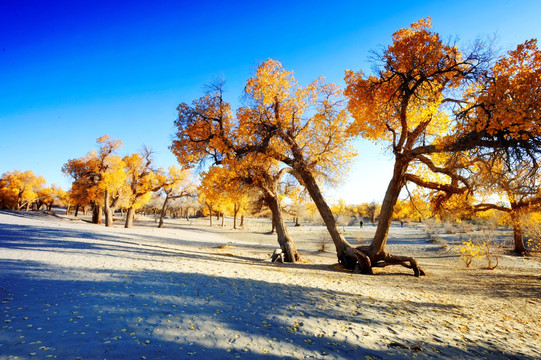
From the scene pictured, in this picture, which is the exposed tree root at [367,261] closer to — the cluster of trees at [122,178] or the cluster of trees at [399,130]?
the cluster of trees at [399,130]

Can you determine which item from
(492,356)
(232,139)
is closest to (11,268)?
(232,139)

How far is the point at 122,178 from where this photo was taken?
27.4 metres

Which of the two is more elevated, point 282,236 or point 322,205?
point 322,205

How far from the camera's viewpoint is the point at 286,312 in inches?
223

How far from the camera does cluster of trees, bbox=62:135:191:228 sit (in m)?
29.2

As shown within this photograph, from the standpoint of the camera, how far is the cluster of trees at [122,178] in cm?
2916

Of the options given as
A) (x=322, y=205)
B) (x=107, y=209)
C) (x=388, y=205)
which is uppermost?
(x=388, y=205)

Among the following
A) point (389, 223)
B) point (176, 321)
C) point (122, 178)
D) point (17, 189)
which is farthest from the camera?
point (17, 189)

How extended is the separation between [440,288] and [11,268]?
1487 cm

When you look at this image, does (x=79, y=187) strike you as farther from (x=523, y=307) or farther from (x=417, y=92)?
(x=523, y=307)

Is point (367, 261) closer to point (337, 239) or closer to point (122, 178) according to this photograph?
point (337, 239)

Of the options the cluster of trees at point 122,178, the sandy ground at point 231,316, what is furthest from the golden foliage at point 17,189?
the sandy ground at point 231,316

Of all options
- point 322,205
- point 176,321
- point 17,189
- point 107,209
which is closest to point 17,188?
point 17,189

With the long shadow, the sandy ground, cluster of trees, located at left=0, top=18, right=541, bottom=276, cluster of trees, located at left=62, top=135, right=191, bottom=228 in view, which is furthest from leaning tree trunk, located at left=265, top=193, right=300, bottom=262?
cluster of trees, located at left=62, top=135, right=191, bottom=228
